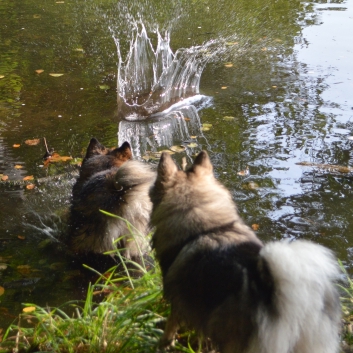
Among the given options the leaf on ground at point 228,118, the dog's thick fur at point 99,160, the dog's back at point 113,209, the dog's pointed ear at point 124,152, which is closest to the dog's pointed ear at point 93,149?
the dog's thick fur at point 99,160

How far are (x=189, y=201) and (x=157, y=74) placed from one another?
21.9ft

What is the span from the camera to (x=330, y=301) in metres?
2.74

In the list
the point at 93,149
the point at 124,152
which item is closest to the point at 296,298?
the point at 124,152

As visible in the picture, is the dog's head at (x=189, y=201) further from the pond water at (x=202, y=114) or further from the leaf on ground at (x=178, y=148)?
the leaf on ground at (x=178, y=148)

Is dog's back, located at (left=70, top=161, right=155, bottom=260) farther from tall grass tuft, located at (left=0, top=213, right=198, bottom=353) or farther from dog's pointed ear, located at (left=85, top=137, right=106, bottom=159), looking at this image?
tall grass tuft, located at (left=0, top=213, right=198, bottom=353)

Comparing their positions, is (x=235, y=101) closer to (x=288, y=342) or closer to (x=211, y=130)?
(x=211, y=130)

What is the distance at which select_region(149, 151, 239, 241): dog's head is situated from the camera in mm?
3012

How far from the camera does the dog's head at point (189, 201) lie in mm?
3012

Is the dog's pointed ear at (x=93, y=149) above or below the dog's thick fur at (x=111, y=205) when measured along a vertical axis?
above

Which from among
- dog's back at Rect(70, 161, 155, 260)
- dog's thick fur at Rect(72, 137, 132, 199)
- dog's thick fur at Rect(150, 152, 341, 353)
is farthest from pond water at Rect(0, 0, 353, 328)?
dog's thick fur at Rect(150, 152, 341, 353)

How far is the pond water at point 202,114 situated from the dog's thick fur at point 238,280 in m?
2.03

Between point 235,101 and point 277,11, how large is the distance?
5392mm

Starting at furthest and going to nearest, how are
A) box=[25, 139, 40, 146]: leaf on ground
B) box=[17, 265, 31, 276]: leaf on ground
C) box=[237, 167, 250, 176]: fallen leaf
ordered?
box=[25, 139, 40, 146]: leaf on ground < box=[237, 167, 250, 176]: fallen leaf < box=[17, 265, 31, 276]: leaf on ground

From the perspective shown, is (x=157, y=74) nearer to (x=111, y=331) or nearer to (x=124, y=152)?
(x=124, y=152)
